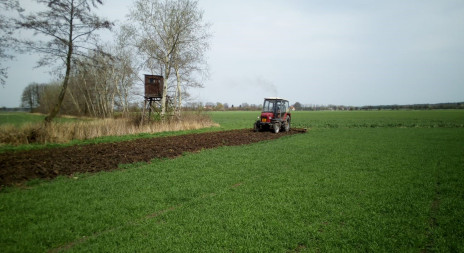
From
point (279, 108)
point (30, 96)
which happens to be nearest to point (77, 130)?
point (279, 108)

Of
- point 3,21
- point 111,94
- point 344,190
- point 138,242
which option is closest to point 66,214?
point 138,242

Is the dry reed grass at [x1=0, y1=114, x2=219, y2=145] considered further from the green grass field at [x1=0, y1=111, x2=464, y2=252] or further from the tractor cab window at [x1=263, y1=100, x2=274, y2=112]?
the green grass field at [x1=0, y1=111, x2=464, y2=252]

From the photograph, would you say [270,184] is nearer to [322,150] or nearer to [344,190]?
[344,190]

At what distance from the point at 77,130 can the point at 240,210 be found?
14155mm

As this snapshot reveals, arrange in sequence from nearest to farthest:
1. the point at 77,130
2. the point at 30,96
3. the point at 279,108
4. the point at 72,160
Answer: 1. the point at 72,160
2. the point at 77,130
3. the point at 279,108
4. the point at 30,96

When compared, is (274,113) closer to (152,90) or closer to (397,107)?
(152,90)

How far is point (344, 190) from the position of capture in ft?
21.1

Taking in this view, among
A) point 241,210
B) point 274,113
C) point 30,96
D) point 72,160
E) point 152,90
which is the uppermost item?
point 30,96

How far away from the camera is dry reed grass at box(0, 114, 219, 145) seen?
1295 centimetres

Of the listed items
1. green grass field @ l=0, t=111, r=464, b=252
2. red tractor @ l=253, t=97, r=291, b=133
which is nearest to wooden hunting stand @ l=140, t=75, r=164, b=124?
red tractor @ l=253, t=97, r=291, b=133

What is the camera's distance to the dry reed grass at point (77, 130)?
1295 cm

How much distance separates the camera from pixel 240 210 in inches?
201

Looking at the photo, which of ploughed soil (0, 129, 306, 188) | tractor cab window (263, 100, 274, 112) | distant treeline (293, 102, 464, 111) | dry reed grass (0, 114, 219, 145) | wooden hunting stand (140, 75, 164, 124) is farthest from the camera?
distant treeline (293, 102, 464, 111)

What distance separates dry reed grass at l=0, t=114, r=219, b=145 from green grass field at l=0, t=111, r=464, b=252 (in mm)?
8077
